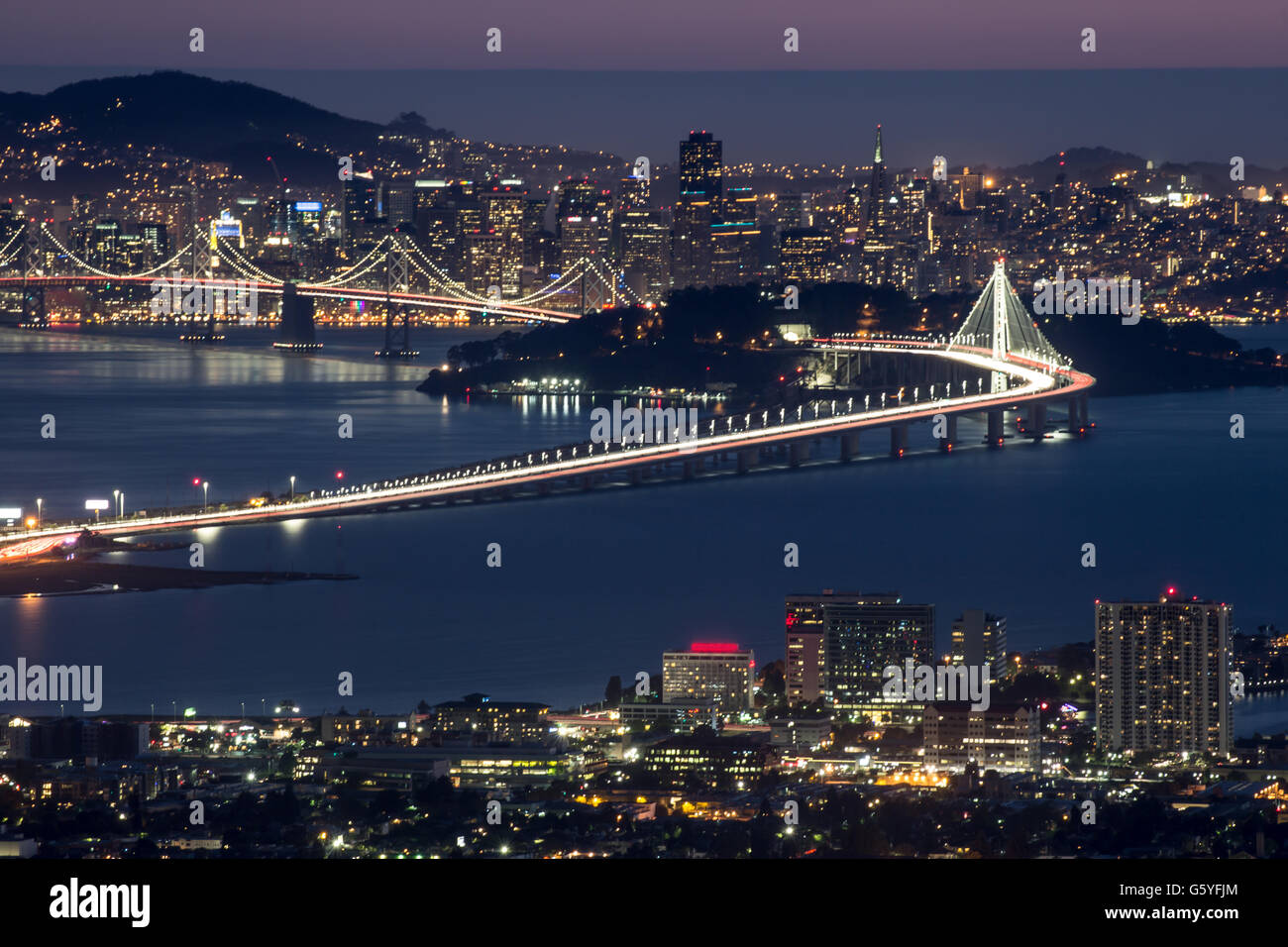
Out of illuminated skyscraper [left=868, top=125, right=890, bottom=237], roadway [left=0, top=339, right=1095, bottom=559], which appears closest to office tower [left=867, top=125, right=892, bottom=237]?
illuminated skyscraper [left=868, top=125, right=890, bottom=237]

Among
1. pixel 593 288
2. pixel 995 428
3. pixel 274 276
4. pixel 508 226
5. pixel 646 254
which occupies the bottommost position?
pixel 995 428

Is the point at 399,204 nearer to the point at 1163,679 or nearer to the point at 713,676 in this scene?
the point at 713,676

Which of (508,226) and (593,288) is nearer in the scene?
(593,288)

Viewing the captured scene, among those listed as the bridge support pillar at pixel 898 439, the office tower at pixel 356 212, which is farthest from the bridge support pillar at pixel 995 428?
the office tower at pixel 356 212

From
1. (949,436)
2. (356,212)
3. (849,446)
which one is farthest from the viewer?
(356,212)

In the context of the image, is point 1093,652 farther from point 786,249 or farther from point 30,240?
point 30,240

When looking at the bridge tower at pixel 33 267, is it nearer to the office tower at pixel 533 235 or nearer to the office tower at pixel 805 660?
the office tower at pixel 533 235

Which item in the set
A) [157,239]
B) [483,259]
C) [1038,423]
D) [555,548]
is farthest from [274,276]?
[555,548]
